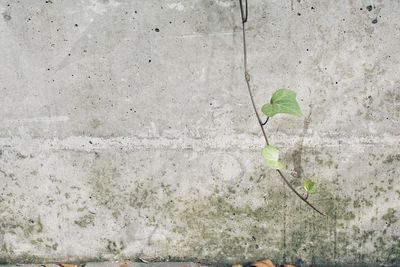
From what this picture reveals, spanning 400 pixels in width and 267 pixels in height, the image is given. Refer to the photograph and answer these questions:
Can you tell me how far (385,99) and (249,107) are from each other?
65 centimetres

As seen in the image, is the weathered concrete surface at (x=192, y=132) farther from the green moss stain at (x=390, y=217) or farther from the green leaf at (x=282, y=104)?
the green leaf at (x=282, y=104)

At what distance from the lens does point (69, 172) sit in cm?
234

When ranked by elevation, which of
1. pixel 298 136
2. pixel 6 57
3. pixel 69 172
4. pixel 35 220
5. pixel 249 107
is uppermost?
pixel 6 57

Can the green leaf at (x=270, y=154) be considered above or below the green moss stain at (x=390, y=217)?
above

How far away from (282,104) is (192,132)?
51 centimetres

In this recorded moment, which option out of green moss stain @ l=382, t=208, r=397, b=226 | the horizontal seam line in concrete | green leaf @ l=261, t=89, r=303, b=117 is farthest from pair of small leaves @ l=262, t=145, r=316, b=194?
green moss stain @ l=382, t=208, r=397, b=226

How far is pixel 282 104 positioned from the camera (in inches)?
78.2

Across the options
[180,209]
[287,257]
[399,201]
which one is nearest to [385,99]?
[399,201]

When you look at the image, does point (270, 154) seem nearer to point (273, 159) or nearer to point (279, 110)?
point (273, 159)

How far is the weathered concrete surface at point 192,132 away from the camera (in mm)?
2178

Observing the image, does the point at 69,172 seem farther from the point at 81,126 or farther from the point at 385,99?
the point at 385,99

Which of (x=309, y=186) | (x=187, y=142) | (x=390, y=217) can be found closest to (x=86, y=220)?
(x=187, y=142)

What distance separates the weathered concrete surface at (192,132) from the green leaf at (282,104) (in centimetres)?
21

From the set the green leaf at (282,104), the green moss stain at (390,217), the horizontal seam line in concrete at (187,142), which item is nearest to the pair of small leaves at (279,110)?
the green leaf at (282,104)
